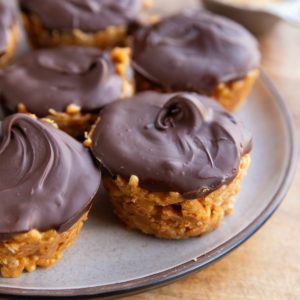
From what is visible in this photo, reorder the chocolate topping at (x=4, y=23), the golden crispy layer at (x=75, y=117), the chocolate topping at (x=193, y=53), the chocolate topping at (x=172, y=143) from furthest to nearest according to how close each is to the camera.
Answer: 1. the chocolate topping at (x=4, y=23)
2. the chocolate topping at (x=193, y=53)
3. the golden crispy layer at (x=75, y=117)
4. the chocolate topping at (x=172, y=143)

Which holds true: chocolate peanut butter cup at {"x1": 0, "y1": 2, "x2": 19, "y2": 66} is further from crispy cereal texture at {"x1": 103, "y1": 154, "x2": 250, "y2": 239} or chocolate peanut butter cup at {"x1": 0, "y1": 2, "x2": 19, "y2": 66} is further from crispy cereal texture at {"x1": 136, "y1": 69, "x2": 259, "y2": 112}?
crispy cereal texture at {"x1": 103, "y1": 154, "x2": 250, "y2": 239}

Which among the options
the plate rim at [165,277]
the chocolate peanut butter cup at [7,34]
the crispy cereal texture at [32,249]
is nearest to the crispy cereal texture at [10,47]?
the chocolate peanut butter cup at [7,34]

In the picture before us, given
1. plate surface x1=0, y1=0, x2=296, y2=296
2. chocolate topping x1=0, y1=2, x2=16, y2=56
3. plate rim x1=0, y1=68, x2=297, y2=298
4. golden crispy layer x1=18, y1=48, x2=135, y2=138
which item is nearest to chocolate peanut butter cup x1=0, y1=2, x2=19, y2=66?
chocolate topping x1=0, y1=2, x2=16, y2=56

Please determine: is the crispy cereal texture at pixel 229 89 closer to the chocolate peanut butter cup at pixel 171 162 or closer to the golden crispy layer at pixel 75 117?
the golden crispy layer at pixel 75 117

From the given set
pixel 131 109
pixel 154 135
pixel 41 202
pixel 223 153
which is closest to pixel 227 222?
pixel 223 153

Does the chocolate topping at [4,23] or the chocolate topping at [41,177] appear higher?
the chocolate topping at [41,177]

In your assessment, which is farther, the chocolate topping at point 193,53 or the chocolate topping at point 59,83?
the chocolate topping at point 193,53

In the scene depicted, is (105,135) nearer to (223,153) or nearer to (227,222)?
(223,153)

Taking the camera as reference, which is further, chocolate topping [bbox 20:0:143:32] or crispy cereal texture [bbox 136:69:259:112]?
chocolate topping [bbox 20:0:143:32]
